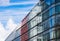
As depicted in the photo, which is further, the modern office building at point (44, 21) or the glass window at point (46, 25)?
the glass window at point (46, 25)

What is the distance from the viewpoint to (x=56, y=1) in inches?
1762

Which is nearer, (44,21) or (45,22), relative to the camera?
(45,22)

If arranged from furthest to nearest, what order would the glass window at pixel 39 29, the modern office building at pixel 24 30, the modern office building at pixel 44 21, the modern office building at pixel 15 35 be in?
the modern office building at pixel 15 35
the modern office building at pixel 24 30
the glass window at pixel 39 29
the modern office building at pixel 44 21

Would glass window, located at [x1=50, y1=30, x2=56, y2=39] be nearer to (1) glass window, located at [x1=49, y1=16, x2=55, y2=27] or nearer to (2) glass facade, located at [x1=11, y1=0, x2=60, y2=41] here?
(2) glass facade, located at [x1=11, y1=0, x2=60, y2=41]

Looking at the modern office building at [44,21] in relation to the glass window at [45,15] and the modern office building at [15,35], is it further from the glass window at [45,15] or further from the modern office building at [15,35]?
the modern office building at [15,35]

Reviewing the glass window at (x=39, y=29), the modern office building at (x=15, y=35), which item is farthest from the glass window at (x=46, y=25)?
the modern office building at (x=15, y=35)

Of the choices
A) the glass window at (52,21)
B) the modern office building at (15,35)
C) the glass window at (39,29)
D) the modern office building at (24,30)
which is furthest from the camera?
the modern office building at (15,35)

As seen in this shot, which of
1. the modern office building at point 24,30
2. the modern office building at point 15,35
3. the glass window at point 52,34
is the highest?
the modern office building at point 15,35

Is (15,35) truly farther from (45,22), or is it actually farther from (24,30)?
(45,22)

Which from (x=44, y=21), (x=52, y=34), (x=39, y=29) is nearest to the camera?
(x=52, y=34)

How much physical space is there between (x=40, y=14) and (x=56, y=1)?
7.34 metres

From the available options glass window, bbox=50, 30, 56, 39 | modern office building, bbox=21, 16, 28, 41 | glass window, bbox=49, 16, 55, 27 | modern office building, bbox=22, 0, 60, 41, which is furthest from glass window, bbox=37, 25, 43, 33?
modern office building, bbox=21, 16, 28, 41

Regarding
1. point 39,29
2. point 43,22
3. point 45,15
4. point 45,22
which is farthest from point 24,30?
point 45,15

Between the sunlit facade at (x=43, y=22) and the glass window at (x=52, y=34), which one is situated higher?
the sunlit facade at (x=43, y=22)
